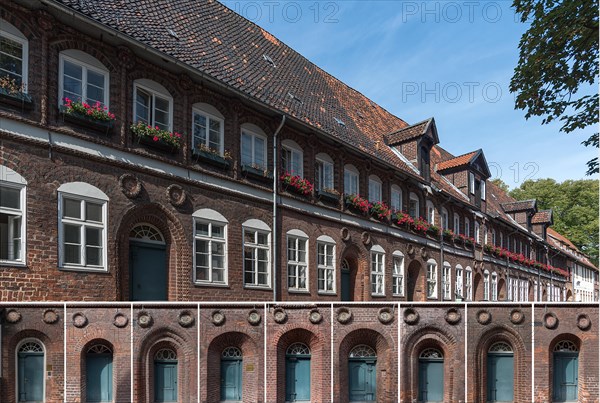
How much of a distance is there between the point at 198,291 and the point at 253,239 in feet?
9.14

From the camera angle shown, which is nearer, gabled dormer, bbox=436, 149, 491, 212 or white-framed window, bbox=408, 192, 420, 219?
white-framed window, bbox=408, 192, 420, 219

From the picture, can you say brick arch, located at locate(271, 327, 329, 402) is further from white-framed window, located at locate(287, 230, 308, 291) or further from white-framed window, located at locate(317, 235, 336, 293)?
white-framed window, located at locate(317, 235, 336, 293)

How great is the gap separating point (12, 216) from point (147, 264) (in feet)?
12.2

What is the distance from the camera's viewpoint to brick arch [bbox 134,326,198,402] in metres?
12.0

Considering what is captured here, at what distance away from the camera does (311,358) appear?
13477 millimetres

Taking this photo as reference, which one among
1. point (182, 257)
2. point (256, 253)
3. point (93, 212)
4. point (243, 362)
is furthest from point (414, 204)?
point (93, 212)

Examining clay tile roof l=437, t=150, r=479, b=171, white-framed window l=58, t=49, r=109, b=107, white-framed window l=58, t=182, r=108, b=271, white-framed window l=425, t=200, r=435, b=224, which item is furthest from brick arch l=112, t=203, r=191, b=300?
clay tile roof l=437, t=150, r=479, b=171

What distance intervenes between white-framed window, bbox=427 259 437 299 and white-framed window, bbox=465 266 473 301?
4883mm

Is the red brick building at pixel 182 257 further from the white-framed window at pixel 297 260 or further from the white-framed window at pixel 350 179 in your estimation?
the white-framed window at pixel 350 179

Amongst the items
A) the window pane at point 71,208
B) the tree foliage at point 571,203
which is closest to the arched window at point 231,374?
the window pane at point 71,208

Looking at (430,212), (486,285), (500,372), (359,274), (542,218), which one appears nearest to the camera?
(500,372)

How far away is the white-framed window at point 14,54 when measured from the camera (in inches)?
438

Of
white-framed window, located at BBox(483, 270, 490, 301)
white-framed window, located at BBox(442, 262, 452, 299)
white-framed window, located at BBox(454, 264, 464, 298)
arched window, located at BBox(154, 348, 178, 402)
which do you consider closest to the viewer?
arched window, located at BBox(154, 348, 178, 402)

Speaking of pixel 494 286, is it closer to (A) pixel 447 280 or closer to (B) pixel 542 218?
(A) pixel 447 280
